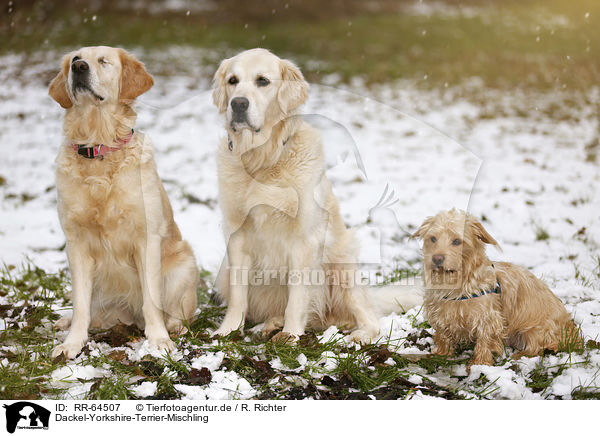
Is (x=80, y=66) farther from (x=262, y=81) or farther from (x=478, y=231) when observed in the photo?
(x=478, y=231)

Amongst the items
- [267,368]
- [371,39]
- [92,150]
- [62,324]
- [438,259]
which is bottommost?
[267,368]

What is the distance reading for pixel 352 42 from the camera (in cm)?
1633

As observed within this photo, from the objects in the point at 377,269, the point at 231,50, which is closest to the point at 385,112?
the point at 231,50

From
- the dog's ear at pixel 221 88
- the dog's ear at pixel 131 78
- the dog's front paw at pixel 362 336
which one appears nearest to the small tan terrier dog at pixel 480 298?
the dog's front paw at pixel 362 336

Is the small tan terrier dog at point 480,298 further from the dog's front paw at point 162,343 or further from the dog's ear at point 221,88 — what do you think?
the dog's front paw at point 162,343

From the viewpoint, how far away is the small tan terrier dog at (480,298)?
3.00 metres

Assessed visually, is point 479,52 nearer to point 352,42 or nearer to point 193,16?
point 352,42

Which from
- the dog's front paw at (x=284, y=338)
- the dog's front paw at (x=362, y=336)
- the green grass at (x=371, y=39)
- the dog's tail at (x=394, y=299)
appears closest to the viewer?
the dog's front paw at (x=284, y=338)

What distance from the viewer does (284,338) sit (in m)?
3.37

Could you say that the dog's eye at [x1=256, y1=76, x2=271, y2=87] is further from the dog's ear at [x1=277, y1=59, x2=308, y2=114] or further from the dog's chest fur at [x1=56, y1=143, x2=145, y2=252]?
the dog's chest fur at [x1=56, y1=143, x2=145, y2=252]

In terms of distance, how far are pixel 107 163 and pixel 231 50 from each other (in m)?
11.4

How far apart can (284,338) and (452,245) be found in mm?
1184

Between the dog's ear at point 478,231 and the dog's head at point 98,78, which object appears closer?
the dog's ear at point 478,231

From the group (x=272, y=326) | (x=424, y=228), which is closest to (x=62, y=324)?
(x=272, y=326)
